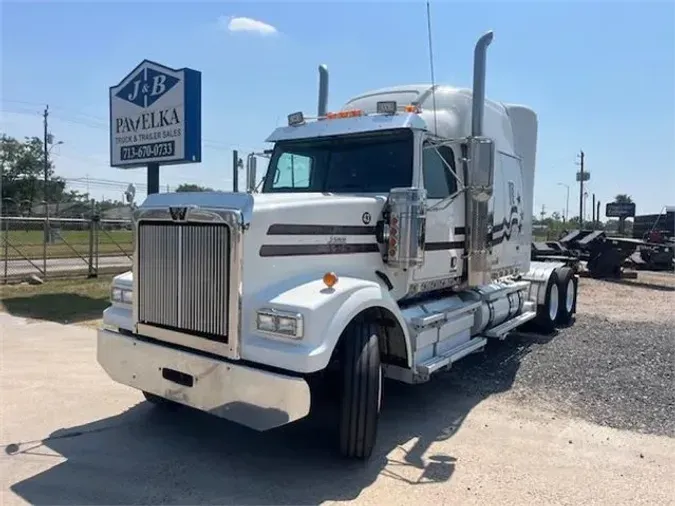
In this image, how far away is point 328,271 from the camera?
469cm

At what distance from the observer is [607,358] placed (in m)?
7.71

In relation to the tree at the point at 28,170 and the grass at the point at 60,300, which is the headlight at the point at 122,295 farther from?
the tree at the point at 28,170

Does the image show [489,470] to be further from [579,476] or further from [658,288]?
[658,288]

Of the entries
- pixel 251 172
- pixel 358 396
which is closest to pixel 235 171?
pixel 251 172

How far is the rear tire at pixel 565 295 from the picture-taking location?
10.2 m

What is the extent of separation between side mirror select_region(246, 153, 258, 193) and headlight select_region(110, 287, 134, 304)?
2197 millimetres

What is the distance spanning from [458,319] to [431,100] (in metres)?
2.51

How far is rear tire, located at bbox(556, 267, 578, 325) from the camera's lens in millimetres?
10156

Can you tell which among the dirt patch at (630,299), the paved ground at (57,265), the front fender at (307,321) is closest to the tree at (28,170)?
the paved ground at (57,265)

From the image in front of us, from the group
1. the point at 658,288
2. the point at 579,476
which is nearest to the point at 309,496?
the point at 579,476

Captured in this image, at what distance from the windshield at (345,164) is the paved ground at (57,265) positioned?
39.8 feet

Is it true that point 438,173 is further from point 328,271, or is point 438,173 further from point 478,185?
point 328,271

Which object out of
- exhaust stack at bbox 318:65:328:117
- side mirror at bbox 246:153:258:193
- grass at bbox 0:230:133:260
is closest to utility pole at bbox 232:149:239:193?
side mirror at bbox 246:153:258:193

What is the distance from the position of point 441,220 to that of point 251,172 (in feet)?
7.74
